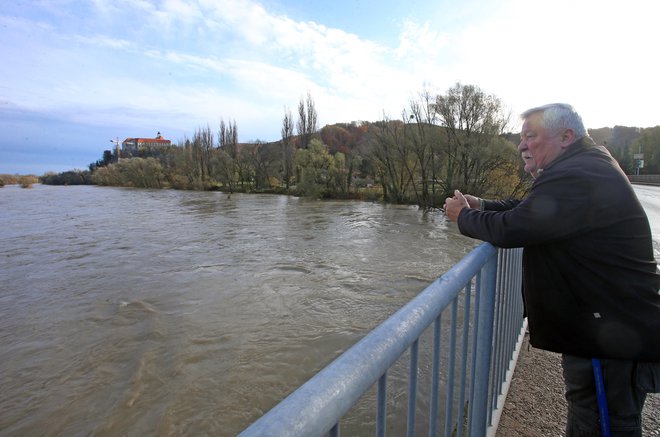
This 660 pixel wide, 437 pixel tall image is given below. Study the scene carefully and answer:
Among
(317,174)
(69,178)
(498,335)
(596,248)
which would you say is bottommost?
(498,335)

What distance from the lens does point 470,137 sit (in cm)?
2503

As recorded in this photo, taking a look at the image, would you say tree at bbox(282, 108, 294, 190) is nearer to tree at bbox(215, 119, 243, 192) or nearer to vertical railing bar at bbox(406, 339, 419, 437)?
tree at bbox(215, 119, 243, 192)

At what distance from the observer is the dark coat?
1472mm

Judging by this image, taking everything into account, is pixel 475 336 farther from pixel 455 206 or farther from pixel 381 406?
pixel 381 406

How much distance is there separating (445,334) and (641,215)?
4.51m

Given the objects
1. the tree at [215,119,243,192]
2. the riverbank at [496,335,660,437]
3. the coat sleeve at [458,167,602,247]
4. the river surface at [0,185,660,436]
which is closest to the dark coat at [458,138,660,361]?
the coat sleeve at [458,167,602,247]

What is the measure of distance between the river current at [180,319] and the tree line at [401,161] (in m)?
11.3

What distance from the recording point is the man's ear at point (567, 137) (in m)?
1.71

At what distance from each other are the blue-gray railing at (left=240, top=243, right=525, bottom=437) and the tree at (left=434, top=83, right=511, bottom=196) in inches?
873

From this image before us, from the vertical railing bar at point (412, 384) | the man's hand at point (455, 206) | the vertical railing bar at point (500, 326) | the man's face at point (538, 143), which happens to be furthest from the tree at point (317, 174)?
the vertical railing bar at point (412, 384)

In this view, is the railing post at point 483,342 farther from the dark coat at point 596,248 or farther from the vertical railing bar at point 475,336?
the dark coat at point 596,248

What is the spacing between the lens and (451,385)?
5.02ft

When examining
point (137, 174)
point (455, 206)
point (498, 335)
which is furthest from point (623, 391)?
point (137, 174)

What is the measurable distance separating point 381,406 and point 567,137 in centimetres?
151
